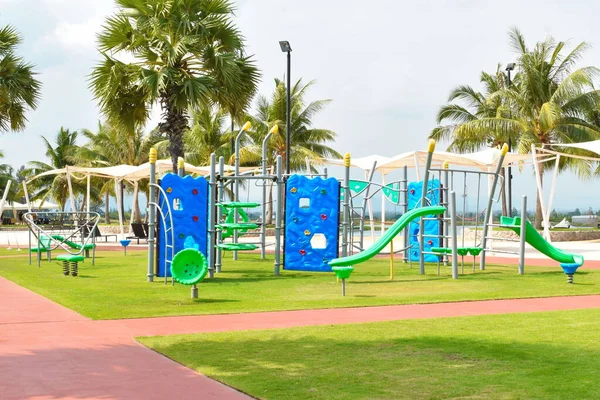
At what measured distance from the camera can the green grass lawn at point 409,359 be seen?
565cm

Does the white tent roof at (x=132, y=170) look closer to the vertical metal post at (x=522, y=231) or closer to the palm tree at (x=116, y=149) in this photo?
the vertical metal post at (x=522, y=231)

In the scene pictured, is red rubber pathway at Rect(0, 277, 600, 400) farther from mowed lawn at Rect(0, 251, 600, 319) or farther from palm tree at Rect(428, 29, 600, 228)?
palm tree at Rect(428, 29, 600, 228)

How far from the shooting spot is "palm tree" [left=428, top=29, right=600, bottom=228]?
34938mm

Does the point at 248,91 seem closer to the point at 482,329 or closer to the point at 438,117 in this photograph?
the point at 482,329

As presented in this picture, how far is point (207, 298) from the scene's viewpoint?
1175 centimetres

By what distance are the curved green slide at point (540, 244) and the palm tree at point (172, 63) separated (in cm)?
868

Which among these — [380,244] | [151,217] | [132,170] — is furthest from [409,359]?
[132,170]

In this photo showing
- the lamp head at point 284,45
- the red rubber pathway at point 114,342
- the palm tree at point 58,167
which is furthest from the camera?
the palm tree at point 58,167

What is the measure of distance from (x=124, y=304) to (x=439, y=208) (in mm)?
6682

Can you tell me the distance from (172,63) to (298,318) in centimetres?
1244

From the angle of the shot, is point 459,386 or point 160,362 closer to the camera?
point 459,386

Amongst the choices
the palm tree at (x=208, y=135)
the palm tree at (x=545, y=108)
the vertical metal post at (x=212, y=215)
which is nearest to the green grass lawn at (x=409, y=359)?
the vertical metal post at (x=212, y=215)

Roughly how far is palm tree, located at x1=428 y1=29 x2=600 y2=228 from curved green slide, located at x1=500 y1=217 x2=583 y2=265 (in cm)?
1843

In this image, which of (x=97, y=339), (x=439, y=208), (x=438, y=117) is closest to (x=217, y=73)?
(x=439, y=208)
